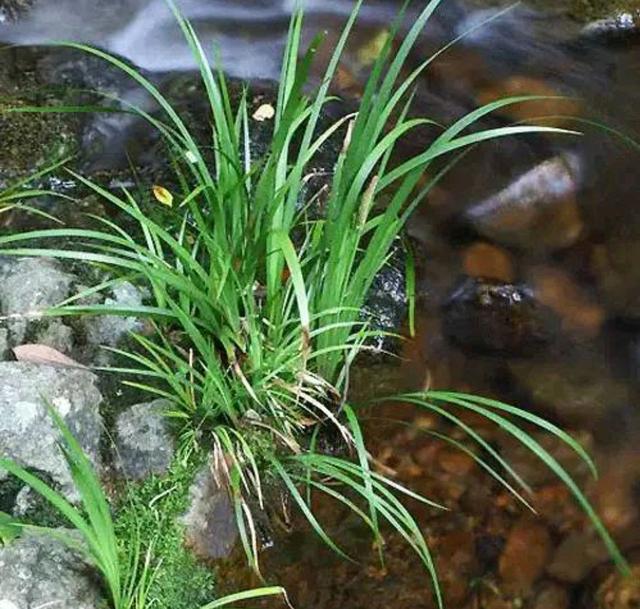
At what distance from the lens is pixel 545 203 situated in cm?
296

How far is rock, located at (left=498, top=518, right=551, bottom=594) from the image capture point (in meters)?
2.17

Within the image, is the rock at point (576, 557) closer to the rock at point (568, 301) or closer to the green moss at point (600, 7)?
the rock at point (568, 301)

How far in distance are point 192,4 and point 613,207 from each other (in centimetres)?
178

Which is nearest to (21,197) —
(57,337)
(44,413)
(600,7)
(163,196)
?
(163,196)

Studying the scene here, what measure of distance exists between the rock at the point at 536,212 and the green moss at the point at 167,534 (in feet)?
4.45

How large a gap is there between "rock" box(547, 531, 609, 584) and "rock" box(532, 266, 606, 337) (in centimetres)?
65

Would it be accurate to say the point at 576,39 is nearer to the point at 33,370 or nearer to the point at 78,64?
the point at 78,64

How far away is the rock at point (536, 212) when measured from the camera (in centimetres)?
288

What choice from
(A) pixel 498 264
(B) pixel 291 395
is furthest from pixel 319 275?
(A) pixel 498 264

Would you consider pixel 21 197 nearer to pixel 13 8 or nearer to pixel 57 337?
pixel 57 337

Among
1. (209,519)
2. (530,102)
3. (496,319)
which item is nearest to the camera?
(209,519)

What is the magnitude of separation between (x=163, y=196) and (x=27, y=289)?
0.54 meters

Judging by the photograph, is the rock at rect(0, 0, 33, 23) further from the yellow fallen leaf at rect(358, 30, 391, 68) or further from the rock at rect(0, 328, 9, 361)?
the rock at rect(0, 328, 9, 361)

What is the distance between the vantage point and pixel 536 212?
9.62 feet
